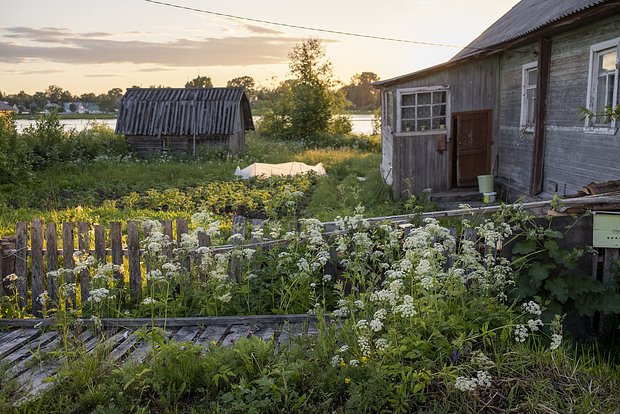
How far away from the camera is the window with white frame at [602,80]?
944 cm

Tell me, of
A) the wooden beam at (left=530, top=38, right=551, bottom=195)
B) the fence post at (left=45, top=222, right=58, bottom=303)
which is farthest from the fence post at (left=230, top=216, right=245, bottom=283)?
the wooden beam at (left=530, top=38, right=551, bottom=195)

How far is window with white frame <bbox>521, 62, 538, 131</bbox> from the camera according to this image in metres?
12.8

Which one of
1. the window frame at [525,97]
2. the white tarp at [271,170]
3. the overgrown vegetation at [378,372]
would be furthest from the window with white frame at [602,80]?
the white tarp at [271,170]

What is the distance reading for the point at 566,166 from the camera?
36.7ft

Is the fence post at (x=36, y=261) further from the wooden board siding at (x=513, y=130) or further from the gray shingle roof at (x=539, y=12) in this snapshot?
the wooden board siding at (x=513, y=130)

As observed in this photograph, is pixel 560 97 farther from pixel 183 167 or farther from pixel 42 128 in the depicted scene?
pixel 42 128

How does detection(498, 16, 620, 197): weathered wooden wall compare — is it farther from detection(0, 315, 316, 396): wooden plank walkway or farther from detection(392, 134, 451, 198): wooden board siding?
detection(0, 315, 316, 396): wooden plank walkway

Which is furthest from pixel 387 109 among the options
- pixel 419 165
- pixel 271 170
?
pixel 271 170

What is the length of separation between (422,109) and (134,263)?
1026cm

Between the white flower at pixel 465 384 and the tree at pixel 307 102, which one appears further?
the tree at pixel 307 102

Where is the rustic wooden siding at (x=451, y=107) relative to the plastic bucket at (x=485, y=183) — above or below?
above

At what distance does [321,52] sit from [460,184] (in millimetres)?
27066

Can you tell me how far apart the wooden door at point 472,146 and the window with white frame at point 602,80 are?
4.81m

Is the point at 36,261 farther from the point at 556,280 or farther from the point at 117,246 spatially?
the point at 556,280
